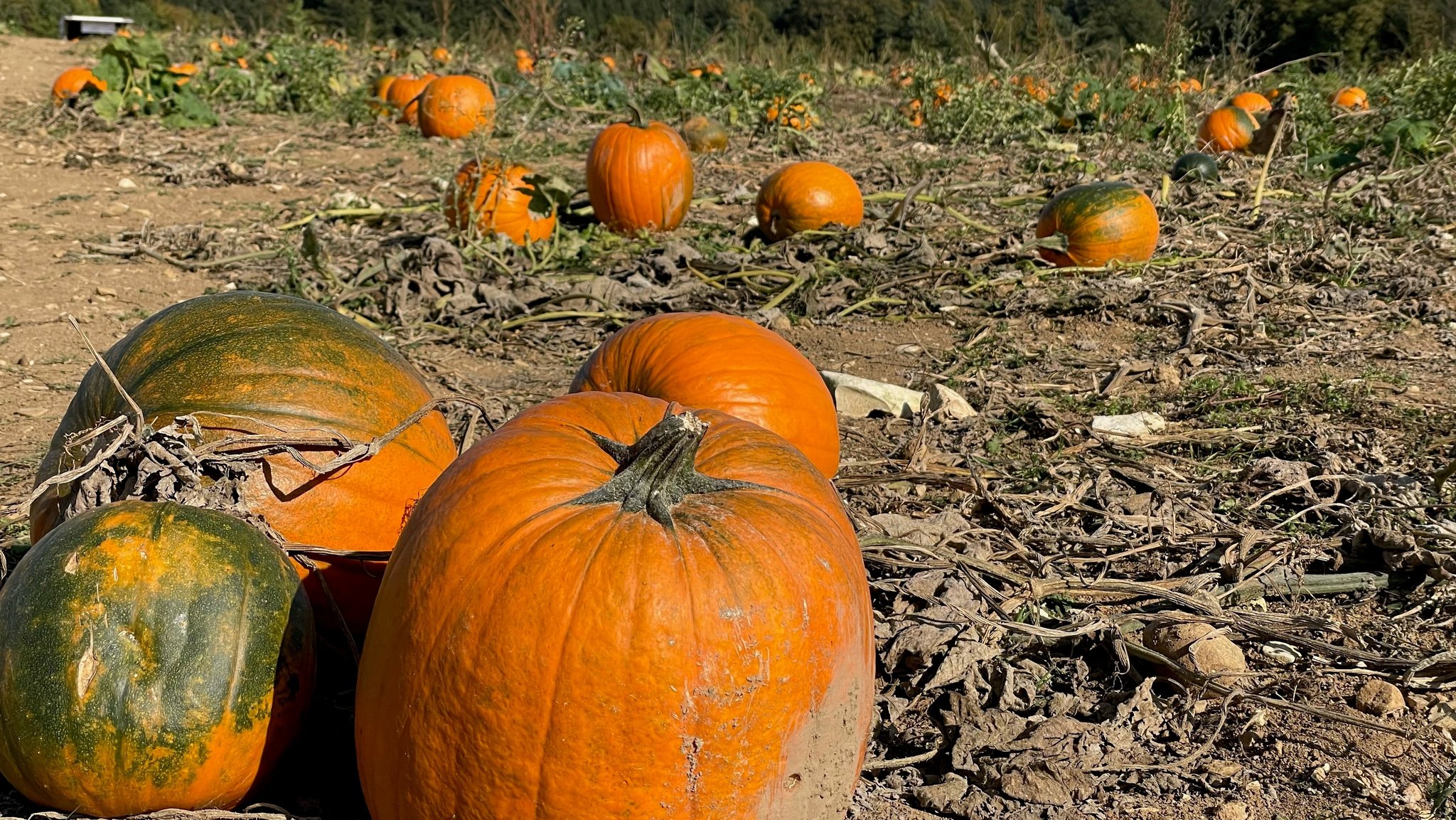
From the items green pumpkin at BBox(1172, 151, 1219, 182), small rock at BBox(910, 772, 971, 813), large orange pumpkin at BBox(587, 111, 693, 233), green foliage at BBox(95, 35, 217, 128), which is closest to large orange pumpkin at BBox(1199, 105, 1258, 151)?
green pumpkin at BBox(1172, 151, 1219, 182)

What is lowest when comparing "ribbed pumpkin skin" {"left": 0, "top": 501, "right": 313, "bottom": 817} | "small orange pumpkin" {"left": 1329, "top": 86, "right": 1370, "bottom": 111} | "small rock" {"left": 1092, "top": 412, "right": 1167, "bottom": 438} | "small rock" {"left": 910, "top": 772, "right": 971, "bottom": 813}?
"small rock" {"left": 1092, "top": 412, "right": 1167, "bottom": 438}

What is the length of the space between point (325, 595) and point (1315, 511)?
2938mm

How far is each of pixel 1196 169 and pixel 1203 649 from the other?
248 inches

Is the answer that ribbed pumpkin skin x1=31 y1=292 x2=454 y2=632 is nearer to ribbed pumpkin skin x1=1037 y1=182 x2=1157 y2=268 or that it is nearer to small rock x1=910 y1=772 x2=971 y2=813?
small rock x1=910 y1=772 x2=971 y2=813

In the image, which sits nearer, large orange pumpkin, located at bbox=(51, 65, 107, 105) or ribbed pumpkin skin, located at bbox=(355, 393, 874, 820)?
ribbed pumpkin skin, located at bbox=(355, 393, 874, 820)

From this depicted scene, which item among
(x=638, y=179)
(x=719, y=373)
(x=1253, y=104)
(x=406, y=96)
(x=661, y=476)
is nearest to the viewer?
(x=661, y=476)

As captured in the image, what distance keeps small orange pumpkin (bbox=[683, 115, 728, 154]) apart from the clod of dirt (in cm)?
822

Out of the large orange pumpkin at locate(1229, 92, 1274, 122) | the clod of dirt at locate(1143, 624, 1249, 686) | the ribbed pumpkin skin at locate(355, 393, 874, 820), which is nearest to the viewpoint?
the ribbed pumpkin skin at locate(355, 393, 874, 820)

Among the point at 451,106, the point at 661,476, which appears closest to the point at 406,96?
the point at 451,106

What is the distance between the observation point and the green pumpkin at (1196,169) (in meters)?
8.26

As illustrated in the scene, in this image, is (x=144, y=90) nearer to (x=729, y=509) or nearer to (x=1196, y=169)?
(x=1196, y=169)

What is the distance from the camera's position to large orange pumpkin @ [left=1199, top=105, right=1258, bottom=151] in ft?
32.0

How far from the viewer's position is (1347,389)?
4609 millimetres

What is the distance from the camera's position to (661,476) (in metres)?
1.92
